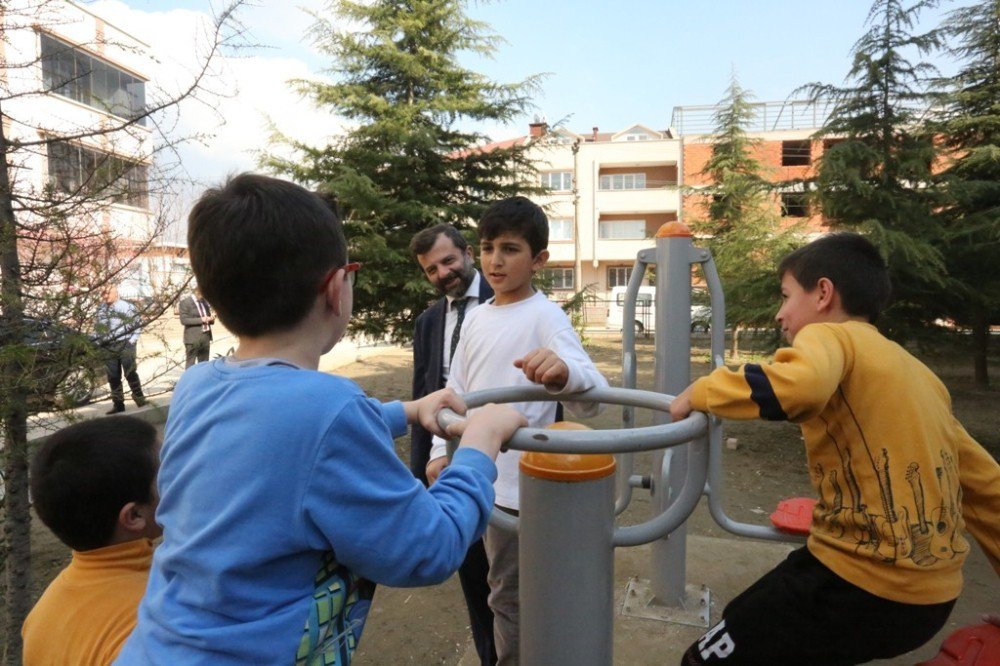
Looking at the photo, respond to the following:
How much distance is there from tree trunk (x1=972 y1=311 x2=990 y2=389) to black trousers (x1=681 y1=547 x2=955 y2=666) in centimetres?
647

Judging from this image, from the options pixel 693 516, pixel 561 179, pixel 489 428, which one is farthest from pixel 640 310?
pixel 489 428

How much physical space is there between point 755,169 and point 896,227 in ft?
32.3

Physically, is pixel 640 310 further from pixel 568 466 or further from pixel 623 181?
pixel 568 466

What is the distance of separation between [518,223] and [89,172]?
1.62 metres

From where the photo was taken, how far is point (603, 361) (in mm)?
13930

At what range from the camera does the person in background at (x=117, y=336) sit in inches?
92.8

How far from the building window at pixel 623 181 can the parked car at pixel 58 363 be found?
2926cm

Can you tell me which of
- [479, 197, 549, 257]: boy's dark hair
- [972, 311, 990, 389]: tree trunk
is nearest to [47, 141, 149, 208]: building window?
[479, 197, 549, 257]: boy's dark hair

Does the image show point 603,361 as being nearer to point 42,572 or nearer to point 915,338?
point 915,338

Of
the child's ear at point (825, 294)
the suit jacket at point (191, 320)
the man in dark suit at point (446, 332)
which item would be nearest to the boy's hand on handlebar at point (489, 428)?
the child's ear at point (825, 294)

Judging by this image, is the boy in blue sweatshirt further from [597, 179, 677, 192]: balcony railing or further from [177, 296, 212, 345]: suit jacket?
[597, 179, 677, 192]: balcony railing

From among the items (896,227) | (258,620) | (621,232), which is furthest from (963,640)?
(621,232)

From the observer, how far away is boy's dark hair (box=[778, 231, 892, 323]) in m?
1.61

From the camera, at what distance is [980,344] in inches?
320
